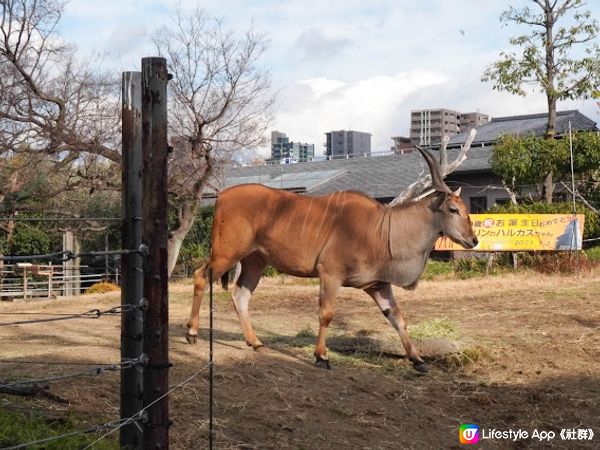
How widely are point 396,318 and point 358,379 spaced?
43.5 inches

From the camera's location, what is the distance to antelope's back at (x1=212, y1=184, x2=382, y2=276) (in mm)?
8609

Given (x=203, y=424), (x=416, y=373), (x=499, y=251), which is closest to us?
(x=203, y=424)

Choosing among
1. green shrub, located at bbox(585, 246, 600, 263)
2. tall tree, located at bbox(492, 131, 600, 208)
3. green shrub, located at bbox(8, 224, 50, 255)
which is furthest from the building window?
green shrub, located at bbox(8, 224, 50, 255)

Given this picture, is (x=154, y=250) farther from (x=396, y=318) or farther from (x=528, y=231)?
(x=528, y=231)

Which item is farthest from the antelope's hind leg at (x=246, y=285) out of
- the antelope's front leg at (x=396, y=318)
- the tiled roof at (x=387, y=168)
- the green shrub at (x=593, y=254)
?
the tiled roof at (x=387, y=168)

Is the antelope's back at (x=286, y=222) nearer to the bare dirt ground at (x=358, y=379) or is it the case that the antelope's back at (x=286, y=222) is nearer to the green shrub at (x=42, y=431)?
the bare dirt ground at (x=358, y=379)

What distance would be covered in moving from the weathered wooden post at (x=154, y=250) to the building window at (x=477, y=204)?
856 inches

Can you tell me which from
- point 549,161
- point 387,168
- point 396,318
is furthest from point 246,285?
point 387,168

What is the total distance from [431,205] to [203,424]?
4030 mm

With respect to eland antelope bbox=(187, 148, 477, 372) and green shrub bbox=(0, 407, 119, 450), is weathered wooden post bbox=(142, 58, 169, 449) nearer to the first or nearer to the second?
green shrub bbox=(0, 407, 119, 450)

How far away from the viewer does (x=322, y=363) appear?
806cm

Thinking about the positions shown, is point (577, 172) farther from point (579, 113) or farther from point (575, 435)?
point (575, 435)

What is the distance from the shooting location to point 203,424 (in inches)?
222

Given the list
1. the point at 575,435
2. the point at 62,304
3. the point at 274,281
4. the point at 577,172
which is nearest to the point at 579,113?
the point at 577,172
